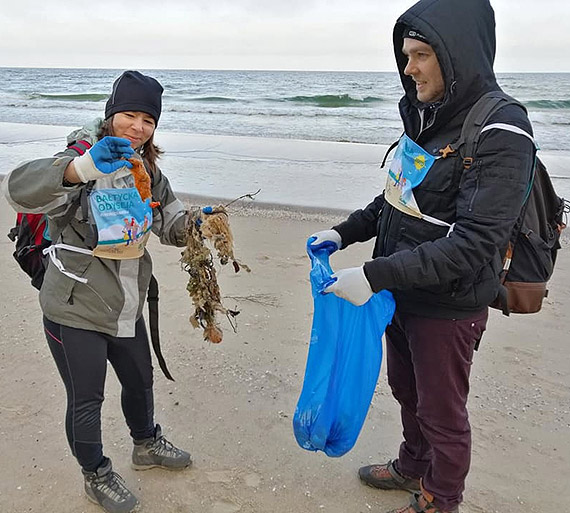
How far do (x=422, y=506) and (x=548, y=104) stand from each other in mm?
29537

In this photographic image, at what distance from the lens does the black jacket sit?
1876 millimetres

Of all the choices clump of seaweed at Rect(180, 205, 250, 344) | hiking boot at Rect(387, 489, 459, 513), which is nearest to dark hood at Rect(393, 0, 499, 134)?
clump of seaweed at Rect(180, 205, 250, 344)

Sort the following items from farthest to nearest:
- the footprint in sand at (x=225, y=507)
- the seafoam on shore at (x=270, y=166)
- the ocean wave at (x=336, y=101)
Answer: the ocean wave at (x=336, y=101)
the seafoam on shore at (x=270, y=166)
the footprint in sand at (x=225, y=507)

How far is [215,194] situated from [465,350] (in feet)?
24.7

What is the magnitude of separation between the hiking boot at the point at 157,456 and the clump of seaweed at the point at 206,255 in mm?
695

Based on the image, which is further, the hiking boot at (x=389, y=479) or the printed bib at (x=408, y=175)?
the hiking boot at (x=389, y=479)

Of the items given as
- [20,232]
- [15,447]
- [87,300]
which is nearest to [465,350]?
[87,300]

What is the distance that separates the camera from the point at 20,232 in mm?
2555

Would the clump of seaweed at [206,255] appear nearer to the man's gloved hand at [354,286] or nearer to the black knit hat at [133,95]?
the black knit hat at [133,95]

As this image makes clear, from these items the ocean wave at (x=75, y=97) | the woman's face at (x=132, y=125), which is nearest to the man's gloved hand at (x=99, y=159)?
the woman's face at (x=132, y=125)

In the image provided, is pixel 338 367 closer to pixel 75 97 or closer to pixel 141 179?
pixel 141 179

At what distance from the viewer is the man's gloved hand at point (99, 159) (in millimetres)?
2078

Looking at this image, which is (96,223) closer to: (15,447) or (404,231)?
(404,231)

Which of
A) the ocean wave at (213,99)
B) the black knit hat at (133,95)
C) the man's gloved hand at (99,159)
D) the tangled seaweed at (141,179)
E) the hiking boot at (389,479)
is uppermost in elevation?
the ocean wave at (213,99)
